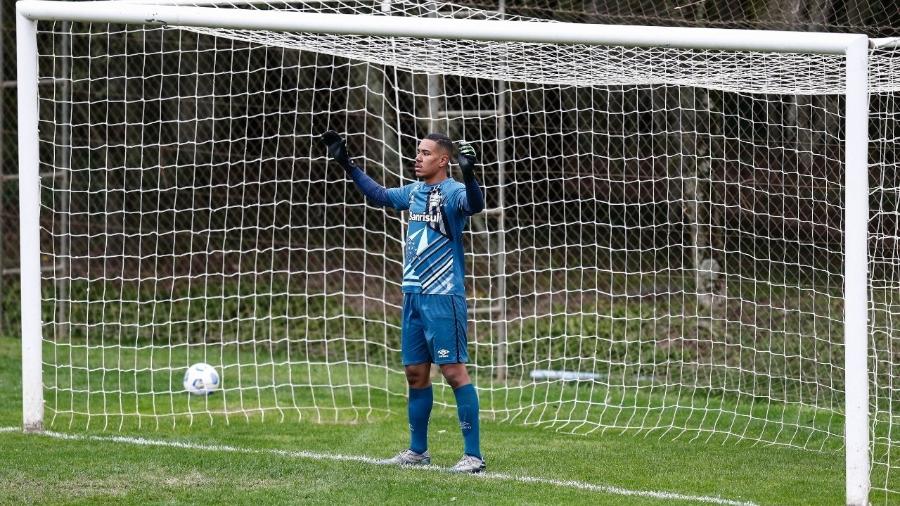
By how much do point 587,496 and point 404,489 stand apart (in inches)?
35.3

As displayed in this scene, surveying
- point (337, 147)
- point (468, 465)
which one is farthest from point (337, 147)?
A: point (468, 465)

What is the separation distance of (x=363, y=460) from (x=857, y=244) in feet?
9.59

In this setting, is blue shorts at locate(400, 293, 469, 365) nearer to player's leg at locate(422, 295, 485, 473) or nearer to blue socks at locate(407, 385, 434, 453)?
player's leg at locate(422, 295, 485, 473)

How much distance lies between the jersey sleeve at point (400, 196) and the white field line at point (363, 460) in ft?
4.69

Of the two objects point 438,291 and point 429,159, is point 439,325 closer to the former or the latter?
point 438,291

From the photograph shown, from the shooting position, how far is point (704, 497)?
619 centimetres

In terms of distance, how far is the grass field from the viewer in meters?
6.07

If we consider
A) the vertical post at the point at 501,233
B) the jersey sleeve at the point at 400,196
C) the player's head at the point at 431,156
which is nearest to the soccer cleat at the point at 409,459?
the jersey sleeve at the point at 400,196

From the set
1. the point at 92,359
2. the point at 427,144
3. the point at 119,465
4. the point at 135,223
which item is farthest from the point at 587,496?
the point at 135,223

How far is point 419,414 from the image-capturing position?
6840 millimetres

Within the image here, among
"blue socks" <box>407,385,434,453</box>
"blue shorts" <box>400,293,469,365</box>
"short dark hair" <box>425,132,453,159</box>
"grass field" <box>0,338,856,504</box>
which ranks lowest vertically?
"grass field" <box>0,338,856,504</box>

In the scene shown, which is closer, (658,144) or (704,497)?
(704,497)

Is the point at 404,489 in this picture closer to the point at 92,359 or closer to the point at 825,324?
the point at 825,324

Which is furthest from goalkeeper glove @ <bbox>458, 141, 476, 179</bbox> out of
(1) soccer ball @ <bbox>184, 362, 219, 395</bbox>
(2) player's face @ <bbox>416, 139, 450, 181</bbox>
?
(1) soccer ball @ <bbox>184, 362, 219, 395</bbox>
